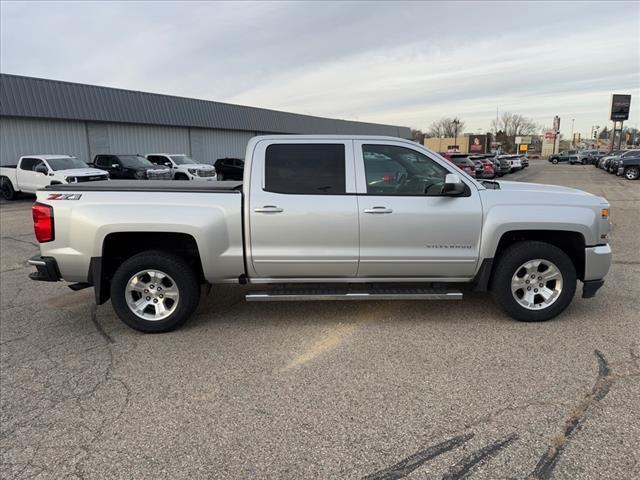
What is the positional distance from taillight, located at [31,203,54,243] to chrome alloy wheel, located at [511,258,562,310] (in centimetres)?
454

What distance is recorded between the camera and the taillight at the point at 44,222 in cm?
446

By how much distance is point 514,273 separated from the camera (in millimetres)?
4680

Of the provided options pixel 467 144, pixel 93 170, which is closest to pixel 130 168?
pixel 93 170

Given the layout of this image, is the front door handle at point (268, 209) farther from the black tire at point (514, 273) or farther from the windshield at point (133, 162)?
the windshield at point (133, 162)

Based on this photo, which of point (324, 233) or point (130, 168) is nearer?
point (324, 233)

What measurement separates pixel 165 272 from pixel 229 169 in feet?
77.2

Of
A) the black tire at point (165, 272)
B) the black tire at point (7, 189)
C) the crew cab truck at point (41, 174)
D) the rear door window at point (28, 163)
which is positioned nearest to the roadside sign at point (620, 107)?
the crew cab truck at point (41, 174)

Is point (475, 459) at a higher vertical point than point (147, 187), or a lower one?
lower

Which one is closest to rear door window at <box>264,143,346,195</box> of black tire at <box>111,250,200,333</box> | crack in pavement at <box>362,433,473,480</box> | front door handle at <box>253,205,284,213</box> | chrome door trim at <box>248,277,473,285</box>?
front door handle at <box>253,205,284,213</box>

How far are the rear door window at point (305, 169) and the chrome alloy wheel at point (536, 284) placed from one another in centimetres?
200

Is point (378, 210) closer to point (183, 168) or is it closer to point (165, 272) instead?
point (165, 272)

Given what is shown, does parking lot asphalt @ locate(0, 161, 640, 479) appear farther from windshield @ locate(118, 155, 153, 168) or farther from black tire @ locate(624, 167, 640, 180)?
black tire @ locate(624, 167, 640, 180)

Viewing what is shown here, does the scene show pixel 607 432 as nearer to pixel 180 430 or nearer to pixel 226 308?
pixel 180 430

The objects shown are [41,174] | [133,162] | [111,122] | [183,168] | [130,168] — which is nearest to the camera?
[41,174]
